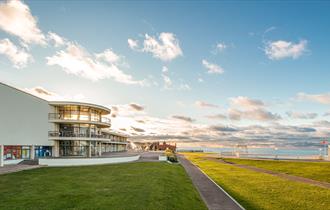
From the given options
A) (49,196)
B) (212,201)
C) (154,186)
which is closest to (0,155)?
(49,196)

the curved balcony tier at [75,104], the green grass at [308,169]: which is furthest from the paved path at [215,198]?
the curved balcony tier at [75,104]

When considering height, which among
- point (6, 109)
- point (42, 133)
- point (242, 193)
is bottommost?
point (242, 193)

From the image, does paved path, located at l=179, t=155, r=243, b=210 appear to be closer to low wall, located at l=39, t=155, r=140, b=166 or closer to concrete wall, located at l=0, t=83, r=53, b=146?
low wall, located at l=39, t=155, r=140, b=166

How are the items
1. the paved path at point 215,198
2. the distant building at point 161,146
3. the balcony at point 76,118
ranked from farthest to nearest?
the distant building at point 161,146, the balcony at point 76,118, the paved path at point 215,198

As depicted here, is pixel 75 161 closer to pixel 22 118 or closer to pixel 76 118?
pixel 22 118

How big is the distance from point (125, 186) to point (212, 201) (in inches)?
243

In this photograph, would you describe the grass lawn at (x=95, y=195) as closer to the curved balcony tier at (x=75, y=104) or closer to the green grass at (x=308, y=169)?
the green grass at (x=308, y=169)

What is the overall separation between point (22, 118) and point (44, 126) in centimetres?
430

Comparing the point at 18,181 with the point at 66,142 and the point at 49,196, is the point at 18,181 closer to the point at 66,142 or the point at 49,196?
the point at 49,196

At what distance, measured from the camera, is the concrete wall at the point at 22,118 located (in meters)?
29.0

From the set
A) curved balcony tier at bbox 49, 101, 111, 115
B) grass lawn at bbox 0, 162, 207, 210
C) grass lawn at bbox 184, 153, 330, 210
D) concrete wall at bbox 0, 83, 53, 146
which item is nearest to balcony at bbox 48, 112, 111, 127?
concrete wall at bbox 0, 83, 53, 146

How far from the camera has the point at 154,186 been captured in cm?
1614

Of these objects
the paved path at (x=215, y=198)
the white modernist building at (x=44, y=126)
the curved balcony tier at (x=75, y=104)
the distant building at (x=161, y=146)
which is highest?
the curved balcony tier at (x=75, y=104)

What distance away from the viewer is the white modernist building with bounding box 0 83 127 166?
29578 millimetres
